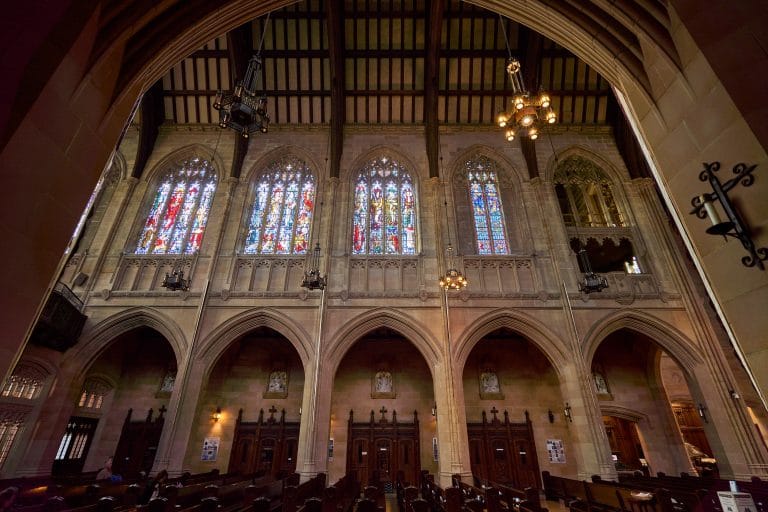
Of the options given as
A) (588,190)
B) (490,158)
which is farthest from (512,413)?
(490,158)

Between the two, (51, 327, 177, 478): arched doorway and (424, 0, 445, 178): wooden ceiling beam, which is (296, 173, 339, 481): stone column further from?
(424, 0, 445, 178): wooden ceiling beam

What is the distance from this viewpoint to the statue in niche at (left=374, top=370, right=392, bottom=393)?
12.8 m

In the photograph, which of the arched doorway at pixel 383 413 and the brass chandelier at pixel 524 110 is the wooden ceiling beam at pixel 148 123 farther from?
the brass chandelier at pixel 524 110

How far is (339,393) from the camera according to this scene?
1271 cm

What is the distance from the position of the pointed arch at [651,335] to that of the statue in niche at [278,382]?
10.3 m

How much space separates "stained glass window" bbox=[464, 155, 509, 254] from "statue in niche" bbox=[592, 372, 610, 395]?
590cm

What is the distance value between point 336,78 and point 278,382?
38.6 feet

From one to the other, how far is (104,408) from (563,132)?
814 inches

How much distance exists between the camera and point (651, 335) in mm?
10930

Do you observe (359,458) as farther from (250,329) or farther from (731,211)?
(731,211)

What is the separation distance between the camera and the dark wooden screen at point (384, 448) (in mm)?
11602

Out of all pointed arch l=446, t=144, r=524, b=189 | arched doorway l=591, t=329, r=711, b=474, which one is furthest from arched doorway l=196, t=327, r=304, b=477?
arched doorway l=591, t=329, r=711, b=474

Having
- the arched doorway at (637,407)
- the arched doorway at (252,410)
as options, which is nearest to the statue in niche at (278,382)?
the arched doorway at (252,410)

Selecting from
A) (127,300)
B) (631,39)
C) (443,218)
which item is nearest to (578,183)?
(443,218)
